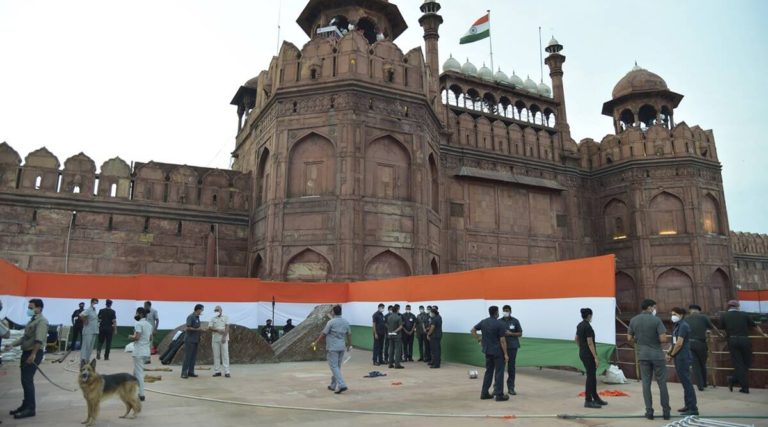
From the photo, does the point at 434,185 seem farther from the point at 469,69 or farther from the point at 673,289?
the point at 673,289

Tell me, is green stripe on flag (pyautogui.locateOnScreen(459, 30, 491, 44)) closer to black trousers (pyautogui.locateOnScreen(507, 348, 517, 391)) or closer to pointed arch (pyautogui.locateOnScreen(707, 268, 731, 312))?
pointed arch (pyautogui.locateOnScreen(707, 268, 731, 312))

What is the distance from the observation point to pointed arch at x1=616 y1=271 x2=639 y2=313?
1121 inches

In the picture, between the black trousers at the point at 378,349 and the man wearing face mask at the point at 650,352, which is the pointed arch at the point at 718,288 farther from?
the man wearing face mask at the point at 650,352

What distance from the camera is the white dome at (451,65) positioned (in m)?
31.5

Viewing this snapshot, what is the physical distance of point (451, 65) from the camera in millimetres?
31672

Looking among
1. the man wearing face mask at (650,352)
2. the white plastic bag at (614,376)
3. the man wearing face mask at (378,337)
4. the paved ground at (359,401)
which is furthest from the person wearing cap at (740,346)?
the man wearing face mask at (378,337)

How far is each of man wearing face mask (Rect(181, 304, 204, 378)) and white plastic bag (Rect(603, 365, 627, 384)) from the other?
331 inches

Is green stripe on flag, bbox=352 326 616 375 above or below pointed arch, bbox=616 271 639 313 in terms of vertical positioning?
below

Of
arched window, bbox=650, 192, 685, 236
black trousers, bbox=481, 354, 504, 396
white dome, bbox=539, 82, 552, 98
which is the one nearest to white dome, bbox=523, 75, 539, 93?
white dome, bbox=539, 82, 552, 98

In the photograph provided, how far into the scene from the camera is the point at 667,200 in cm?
2903

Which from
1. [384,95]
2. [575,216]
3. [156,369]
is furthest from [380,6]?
[156,369]

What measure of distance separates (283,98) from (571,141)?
1838cm

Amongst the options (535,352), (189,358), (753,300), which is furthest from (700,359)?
(753,300)

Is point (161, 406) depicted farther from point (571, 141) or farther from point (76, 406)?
point (571, 141)
